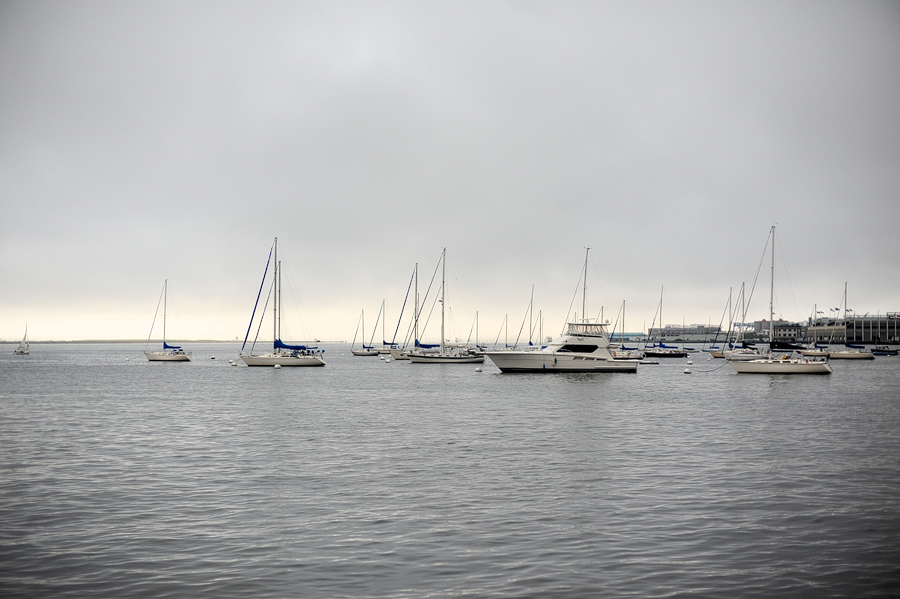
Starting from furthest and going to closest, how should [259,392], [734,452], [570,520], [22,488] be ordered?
[259,392]
[734,452]
[22,488]
[570,520]

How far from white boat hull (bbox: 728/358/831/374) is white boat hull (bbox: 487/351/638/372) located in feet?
41.8

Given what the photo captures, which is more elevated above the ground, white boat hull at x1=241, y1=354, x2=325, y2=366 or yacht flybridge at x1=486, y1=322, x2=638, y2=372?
yacht flybridge at x1=486, y1=322, x2=638, y2=372

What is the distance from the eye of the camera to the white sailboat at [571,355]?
72438mm

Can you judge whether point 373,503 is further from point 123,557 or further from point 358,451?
point 358,451

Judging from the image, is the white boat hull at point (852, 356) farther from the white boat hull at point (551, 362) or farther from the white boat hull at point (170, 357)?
the white boat hull at point (170, 357)

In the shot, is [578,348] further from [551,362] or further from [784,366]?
[784,366]

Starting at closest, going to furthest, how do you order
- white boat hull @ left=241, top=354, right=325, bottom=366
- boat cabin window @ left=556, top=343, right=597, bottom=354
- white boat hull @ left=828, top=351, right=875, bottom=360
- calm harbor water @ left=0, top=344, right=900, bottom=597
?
calm harbor water @ left=0, top=344, right=900, bottom=597, boat cabin window @ left=556, top=343, right=597, bottom=354, white boat hull @ left=241, top=354, right=325, bottom=366, white boat hull @ left=828, top=351, right=875, bottom=360

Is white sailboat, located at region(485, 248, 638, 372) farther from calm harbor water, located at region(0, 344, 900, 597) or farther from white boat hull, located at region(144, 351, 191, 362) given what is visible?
white boat hull, located at region(144, 351, 191, 362)

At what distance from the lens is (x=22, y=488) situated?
703 inches

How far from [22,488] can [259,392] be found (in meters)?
35.7

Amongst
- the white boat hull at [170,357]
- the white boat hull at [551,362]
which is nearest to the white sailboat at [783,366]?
the white boat hull at [551,362]

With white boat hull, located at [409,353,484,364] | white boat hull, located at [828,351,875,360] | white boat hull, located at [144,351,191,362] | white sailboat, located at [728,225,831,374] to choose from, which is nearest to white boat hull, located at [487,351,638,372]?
white sailboat, located at [728,225,831,374]

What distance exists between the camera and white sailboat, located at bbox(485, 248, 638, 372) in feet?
238

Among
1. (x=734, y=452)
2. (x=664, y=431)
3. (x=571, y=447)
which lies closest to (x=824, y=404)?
(x=664, y=431)
